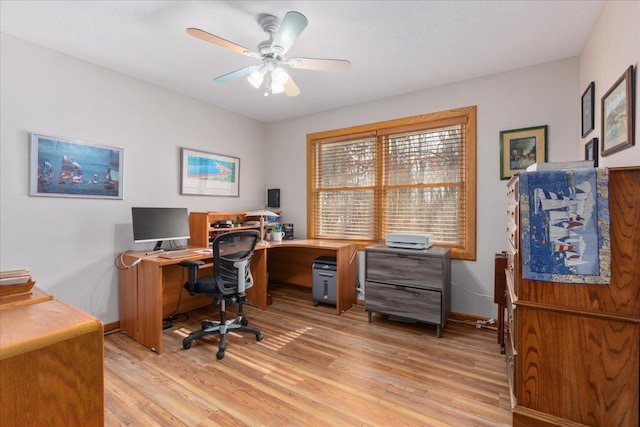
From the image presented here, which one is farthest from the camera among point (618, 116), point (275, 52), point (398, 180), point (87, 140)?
point (398, 180)

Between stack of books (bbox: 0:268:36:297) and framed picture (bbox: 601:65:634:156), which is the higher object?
framed picture (bbox: 601:65:634:156)

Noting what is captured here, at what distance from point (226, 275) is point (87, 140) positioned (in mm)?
1801

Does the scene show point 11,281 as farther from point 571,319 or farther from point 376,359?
point 571,319

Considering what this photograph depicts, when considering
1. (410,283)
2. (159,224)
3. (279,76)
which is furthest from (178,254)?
(410,283)

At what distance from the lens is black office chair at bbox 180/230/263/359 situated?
255cm

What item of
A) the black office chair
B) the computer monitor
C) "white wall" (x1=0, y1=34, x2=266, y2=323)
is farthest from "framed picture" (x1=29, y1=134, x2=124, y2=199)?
the black office chair

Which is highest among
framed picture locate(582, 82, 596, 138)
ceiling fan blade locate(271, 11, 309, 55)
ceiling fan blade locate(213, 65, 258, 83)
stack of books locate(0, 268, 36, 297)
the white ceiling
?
the white ceiling

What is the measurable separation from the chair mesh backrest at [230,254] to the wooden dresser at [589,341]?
6.80ft

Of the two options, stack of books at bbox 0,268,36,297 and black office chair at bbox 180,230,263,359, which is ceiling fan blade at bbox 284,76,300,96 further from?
stack of books at bbox 0,268,36,297

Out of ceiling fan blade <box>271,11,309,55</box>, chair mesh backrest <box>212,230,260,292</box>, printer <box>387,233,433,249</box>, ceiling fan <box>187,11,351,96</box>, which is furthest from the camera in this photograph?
printer <box>387,233,433,249</box>

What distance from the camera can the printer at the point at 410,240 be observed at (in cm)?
297

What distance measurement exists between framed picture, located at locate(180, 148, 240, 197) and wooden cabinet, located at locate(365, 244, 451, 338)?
7.05 ft

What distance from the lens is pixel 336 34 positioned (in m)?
2.29

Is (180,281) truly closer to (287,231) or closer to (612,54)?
(287,231)
